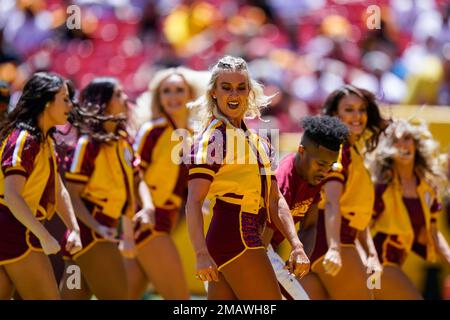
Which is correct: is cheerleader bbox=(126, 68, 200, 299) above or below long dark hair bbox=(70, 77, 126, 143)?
below

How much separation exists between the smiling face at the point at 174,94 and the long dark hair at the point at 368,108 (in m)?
1.51

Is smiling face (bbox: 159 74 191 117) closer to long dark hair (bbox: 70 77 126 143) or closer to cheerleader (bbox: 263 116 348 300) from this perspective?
long dark hair (bbox: 70 77 126 143)

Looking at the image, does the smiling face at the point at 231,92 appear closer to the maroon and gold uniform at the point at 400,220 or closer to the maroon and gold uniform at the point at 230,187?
the maroon and gold uniform at the point at 230,187

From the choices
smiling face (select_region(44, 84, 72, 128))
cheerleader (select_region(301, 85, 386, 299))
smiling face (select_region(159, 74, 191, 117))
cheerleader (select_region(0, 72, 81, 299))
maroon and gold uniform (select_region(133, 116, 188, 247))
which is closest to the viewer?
cheerleader (select_region(0, 72, 81, 299))

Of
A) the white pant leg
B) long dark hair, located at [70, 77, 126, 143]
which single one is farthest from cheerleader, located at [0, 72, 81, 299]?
the white pant leg

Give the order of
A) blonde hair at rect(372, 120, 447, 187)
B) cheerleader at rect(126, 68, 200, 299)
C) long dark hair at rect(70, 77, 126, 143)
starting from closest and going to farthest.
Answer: long dark hair at rect(70, 77, 126, 143)
blonde hair at rect(372, 120, 447, 187)
cheerleader at rect(126, 68, 200, 299)

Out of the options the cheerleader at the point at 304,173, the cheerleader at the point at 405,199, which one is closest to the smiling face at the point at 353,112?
the cheerleader at the point at 405,199

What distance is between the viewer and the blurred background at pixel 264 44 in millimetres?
11219

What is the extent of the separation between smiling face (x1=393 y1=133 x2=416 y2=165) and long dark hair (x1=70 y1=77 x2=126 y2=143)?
2.07 metres

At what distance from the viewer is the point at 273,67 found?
38.6 ft

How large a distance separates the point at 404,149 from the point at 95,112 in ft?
7.66

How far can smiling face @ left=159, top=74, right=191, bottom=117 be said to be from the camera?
8.09 metres

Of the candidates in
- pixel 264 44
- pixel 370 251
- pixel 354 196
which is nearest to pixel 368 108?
pixel 354 196
